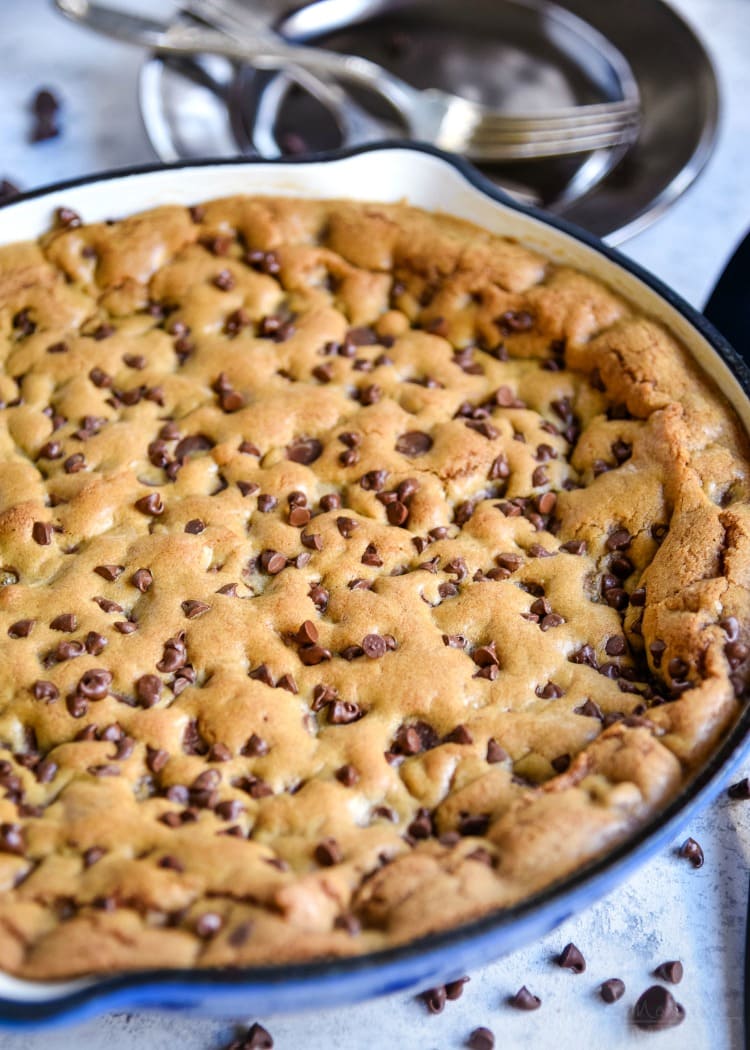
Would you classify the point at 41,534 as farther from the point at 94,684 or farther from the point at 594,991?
the point at 594,991

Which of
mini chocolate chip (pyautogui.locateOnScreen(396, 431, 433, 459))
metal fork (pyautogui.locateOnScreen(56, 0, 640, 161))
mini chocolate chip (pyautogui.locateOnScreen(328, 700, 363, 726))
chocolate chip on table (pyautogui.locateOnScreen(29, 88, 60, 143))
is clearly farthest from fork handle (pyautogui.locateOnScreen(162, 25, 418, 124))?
mini chocolate chip (pyautogui.locateOnScreen(328, 700, 363, 726))

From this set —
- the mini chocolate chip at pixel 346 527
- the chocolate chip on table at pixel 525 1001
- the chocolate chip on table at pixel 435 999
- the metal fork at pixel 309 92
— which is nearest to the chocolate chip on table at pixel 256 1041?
the chocolate chip on table at pixel 435 999

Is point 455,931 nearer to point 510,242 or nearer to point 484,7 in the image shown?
point 510,242

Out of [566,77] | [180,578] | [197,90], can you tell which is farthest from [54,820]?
[566,77]

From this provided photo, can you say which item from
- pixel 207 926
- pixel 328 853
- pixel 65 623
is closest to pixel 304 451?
pixel 65 623

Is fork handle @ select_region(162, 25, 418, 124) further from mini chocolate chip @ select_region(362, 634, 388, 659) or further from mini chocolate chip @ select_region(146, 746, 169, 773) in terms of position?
mini chocolate chip @ select_region(146, 746, 169, 773)

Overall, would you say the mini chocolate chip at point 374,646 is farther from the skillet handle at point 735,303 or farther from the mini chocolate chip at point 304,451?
the skillet handle at point 735,303
